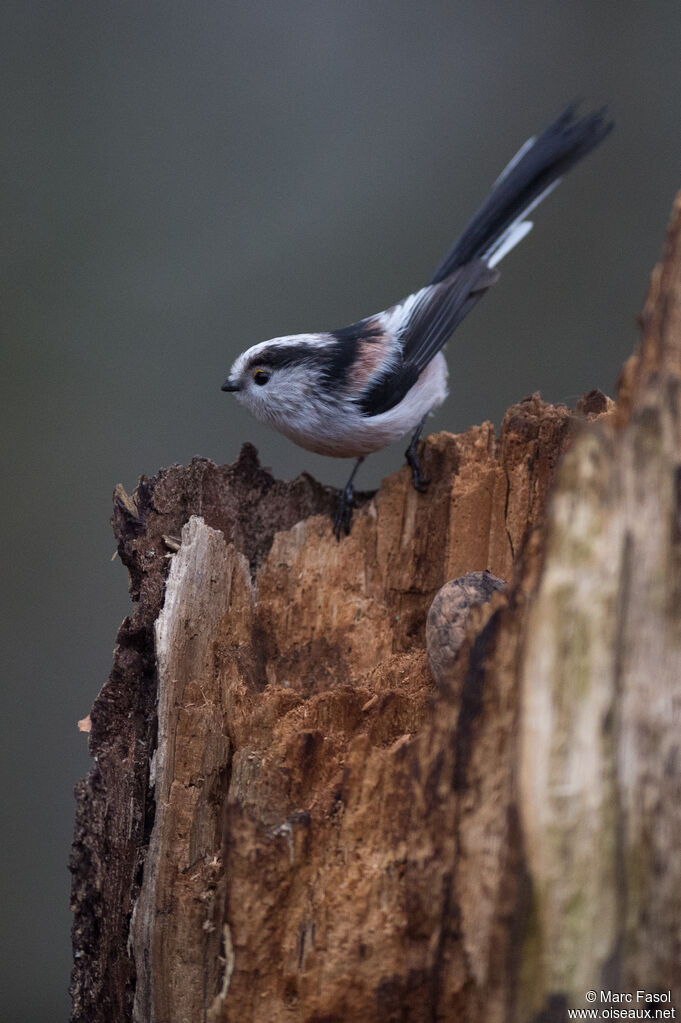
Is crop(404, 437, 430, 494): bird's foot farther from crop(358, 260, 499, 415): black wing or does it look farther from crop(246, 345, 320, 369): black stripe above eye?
crop(246, 345, 320, 369): black stripe above eye

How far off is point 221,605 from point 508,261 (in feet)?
6.91

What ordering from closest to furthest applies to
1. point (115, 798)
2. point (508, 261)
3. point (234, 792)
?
point (234, 792) < point (115, 798) < point (508, 261)

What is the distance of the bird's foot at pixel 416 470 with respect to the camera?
6.79ft

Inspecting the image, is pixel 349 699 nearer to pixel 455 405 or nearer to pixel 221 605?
pixel 221 605

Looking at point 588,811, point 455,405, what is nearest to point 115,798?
point 588,811

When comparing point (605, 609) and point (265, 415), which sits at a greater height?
point (265, 415)

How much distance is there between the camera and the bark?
1.10m

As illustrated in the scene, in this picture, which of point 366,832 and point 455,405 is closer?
point 366,832

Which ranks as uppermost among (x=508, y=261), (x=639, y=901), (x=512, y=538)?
(x=508, y=261)

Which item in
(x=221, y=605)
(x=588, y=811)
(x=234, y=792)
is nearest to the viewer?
(x=588, y=811)

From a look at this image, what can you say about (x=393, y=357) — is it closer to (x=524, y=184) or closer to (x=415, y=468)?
(x=415, y=468)

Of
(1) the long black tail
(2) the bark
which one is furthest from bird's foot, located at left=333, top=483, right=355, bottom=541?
(1) the long black tail

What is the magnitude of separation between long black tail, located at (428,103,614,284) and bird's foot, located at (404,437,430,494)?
69 cm

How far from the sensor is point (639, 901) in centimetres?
111
